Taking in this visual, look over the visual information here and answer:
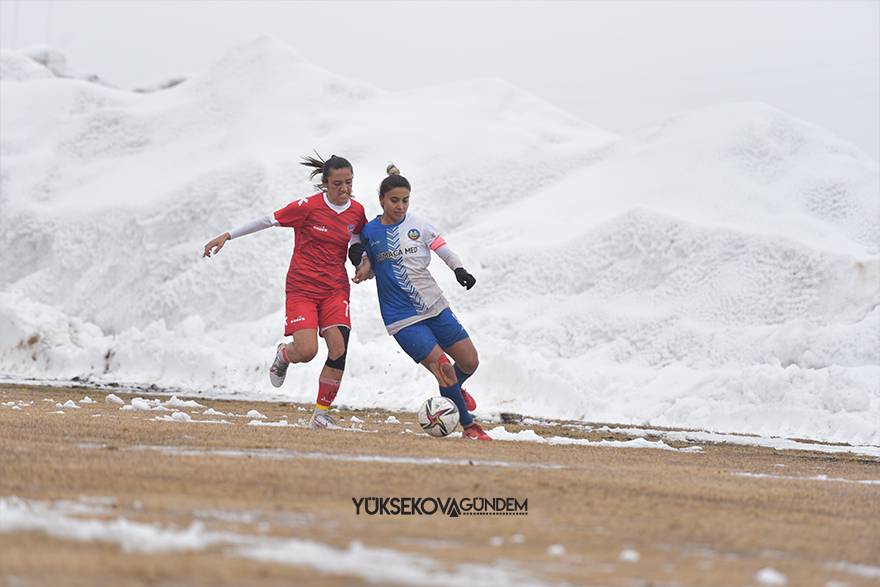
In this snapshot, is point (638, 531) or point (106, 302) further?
point (106, 302)

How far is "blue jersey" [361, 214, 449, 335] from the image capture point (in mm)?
9586

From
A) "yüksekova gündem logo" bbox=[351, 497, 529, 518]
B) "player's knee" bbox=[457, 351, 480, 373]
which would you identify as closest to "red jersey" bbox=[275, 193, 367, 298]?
"player's knee" bbox=[457, 351, 480, 373]

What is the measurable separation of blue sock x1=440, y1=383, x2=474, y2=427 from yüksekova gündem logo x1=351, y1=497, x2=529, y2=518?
13.7 ft

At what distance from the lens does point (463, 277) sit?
927 cm

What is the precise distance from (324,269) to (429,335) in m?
1.09

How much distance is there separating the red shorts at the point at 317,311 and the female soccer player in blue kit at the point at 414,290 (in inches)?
17.1

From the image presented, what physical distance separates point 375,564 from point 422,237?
6.11m

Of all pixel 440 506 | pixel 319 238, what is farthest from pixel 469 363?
pixel 440 506

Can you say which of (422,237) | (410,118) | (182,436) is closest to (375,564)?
(182,436)

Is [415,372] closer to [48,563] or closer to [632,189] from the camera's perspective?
[632,189]

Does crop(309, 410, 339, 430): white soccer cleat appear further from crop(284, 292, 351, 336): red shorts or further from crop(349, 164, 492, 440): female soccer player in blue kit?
crop(349, 164, 492, 440): female soccer player in blue kit

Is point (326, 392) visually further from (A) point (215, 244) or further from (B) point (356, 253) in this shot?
(A) point (215, 244)

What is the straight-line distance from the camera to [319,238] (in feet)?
33.2

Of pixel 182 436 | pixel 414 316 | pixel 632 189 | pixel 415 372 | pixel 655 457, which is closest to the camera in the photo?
pixel 182 436
